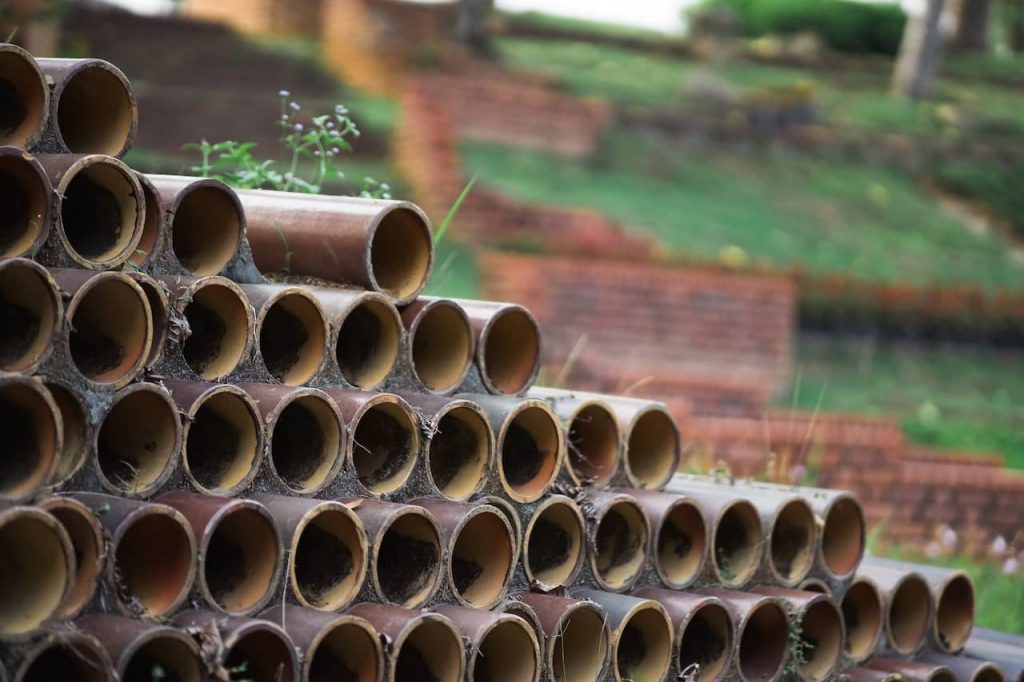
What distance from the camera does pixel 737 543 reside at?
3.45 meters

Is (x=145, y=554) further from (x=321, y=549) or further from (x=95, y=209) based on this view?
(x=95, y=209)

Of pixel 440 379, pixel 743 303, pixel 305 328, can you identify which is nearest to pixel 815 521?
pixel 440 379

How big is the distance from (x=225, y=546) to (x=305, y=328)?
19.1 inches

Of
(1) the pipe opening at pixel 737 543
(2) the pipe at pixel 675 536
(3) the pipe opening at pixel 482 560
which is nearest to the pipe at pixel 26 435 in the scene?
(3) the pipe opening at pixel 482 560

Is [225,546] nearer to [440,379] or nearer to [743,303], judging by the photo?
[440,379]

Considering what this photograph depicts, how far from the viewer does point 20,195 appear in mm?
2375

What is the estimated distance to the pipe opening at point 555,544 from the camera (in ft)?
10.0

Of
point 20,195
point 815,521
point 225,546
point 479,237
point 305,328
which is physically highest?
point 20,195

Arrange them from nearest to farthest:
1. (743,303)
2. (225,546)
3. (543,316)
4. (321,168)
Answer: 1. (225,546)
2. (321,168)
3. (543,316)
4. (743,303)

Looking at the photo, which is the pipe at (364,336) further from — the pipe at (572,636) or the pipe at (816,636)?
the pipe at (816,636)

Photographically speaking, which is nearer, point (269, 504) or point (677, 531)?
point (269, 504)

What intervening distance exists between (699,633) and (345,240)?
1213mm

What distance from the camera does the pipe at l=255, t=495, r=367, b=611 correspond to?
2.52 meters

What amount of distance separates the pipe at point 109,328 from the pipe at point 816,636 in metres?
1.64
